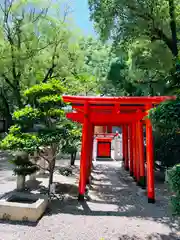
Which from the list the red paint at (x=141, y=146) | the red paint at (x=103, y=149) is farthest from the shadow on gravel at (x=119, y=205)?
the red paint at (x=103, y=149)

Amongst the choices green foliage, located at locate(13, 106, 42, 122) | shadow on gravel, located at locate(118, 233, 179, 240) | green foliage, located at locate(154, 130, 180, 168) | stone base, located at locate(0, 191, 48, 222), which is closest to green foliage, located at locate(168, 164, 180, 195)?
shadow on gravel, located at locate(118, 233, 179, 240)

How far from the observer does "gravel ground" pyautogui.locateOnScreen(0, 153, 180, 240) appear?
4.16 m

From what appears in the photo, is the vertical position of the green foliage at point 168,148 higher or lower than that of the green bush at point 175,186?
higher

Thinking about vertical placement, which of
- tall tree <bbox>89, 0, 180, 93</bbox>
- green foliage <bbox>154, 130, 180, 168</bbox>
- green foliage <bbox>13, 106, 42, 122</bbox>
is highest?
tall tree <bbox>89, 0, 180, 93</bbox>

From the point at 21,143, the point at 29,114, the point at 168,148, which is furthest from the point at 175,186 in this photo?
the point at 168,148

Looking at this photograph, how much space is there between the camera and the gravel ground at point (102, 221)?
416 centimetres

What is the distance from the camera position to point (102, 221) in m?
4.84

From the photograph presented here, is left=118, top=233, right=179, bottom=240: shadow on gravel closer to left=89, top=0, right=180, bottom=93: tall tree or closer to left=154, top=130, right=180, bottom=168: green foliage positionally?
left=154, top=130, right=180, bottom=168: green foliage

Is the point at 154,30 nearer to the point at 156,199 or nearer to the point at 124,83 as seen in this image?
the point at 124,83

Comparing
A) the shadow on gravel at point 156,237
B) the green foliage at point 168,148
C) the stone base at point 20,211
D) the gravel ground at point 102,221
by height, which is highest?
the green foliage at point 168,148

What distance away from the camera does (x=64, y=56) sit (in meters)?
14.4

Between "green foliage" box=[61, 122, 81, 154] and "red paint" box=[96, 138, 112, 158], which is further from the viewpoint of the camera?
"red paint" box=[96, 138, 112, 158]

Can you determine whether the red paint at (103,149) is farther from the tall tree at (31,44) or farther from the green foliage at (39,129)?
the green foliage at (39,129)

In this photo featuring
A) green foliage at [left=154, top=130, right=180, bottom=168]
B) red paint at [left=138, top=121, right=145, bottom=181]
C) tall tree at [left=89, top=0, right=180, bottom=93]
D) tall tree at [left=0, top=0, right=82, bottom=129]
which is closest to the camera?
red paint at [left=138, top=121, right=145, bottom=181]
